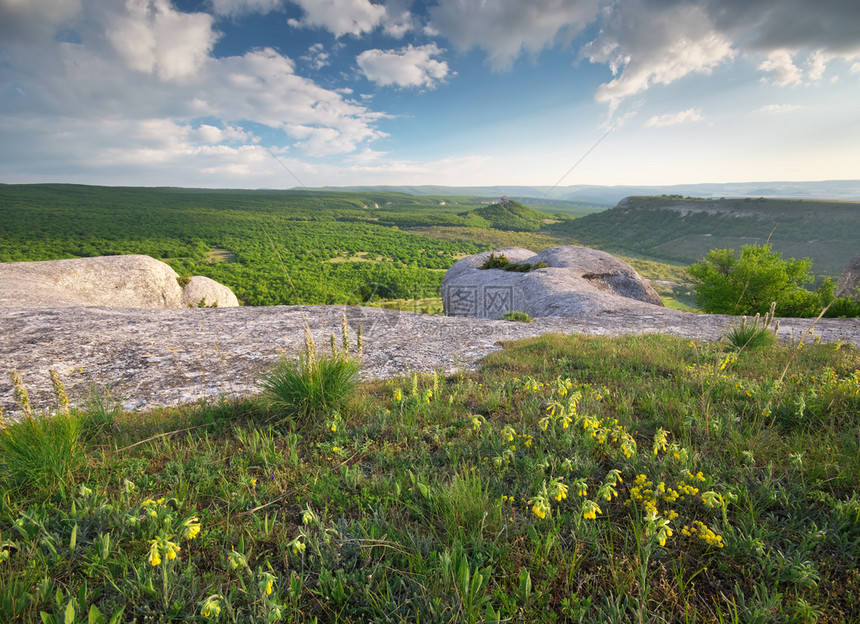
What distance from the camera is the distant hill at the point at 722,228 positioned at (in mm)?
69000

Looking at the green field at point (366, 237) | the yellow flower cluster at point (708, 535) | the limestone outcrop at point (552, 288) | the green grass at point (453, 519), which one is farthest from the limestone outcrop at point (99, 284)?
the limestone outcrop at point (552, 288)

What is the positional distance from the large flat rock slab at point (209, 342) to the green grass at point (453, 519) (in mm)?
1545

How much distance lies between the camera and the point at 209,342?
26.3 feet

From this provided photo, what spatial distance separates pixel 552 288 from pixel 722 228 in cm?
9790

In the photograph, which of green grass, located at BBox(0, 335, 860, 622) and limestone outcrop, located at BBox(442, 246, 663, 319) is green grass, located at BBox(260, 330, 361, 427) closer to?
green grass, located at BBox(0, 335, 860, 622)

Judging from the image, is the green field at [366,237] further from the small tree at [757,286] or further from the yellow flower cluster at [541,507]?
the yellow flower cluster at [541,507]

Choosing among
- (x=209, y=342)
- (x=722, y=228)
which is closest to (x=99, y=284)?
(x=209, y=342)

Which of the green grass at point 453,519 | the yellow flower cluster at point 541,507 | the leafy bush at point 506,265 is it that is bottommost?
the leafy bush at point 506,265

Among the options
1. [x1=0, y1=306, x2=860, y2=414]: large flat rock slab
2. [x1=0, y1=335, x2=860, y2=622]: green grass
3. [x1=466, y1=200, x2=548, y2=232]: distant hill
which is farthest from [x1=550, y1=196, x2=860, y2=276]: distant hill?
[x1=0, y1=335, x2=860, y2=622]: green grass

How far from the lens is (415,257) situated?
76.4m

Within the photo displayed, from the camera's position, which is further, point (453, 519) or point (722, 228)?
point (722, 228)

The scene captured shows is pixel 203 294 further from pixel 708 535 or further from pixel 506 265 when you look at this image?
pixel 708 535

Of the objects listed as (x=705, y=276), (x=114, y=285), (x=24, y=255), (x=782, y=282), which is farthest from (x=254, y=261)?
(x=782, y=282)

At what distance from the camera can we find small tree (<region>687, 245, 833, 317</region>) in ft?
77.8
